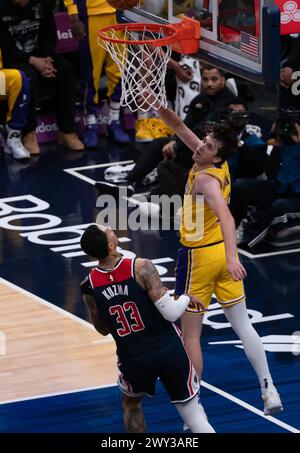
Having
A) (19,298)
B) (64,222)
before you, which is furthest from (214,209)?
(64,222)

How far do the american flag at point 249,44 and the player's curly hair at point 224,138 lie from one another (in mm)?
1120

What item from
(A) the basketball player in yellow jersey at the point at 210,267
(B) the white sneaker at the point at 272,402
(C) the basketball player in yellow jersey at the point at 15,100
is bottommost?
(C) the basketball player in yellow jersey at the point at 15,100

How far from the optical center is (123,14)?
10336 millimetres

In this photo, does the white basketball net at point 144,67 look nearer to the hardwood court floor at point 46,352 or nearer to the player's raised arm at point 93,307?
the hardwood court floor at point 46,352

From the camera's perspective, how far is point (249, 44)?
359 inches

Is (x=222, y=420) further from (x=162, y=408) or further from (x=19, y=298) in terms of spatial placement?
(x=19, y=298)

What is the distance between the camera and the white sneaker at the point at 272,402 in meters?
7.99

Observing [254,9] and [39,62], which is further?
[39,62]

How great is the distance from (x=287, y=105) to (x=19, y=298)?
154 inches

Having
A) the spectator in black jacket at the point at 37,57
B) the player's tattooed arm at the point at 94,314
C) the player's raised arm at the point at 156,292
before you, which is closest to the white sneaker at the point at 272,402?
the player's raised arm at the point at 156,292

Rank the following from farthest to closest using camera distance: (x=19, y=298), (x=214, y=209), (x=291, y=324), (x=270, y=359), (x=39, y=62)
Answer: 1. (x=39, y=62)
2. (x=19, y=298)
3. (x=291, y=324)
4. (x=270, y=359)
5. (x=214, y=209)

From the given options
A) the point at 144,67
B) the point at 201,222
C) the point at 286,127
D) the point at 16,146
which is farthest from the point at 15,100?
the point at 201,222

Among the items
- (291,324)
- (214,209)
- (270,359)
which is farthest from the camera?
(291,324)

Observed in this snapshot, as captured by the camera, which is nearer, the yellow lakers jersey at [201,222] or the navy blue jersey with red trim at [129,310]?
the navy blue jersey with red trim at [129,310]
